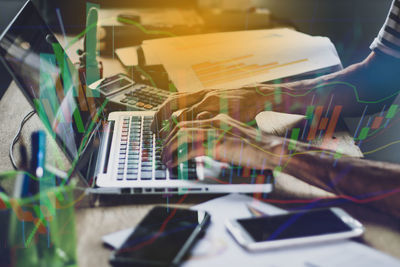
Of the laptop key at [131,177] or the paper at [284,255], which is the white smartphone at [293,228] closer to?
the paper at [284,255]

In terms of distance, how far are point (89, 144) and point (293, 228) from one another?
0.44 m

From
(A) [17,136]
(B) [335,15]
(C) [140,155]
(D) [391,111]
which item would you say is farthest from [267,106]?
(B) [335,15]

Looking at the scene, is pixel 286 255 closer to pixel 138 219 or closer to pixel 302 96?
pixel 138 219

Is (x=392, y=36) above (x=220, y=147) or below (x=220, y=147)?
above

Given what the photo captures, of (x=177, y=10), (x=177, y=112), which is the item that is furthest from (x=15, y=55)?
(x=177, y=10)

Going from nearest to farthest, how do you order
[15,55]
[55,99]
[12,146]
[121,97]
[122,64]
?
[15,55] → [55,99] → [12,146] → [121,97] → [122,64]

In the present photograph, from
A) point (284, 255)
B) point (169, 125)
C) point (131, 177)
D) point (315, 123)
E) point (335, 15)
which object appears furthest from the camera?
point (335, 15)

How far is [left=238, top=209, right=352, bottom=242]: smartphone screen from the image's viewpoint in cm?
50

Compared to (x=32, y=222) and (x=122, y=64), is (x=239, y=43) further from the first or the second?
(x=32, y=222)

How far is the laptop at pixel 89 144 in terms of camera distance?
55 centimetres

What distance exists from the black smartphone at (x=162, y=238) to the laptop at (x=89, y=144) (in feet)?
0.22

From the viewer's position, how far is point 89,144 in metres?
0.69

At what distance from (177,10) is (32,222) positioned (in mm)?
1307

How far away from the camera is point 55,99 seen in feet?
2.01
